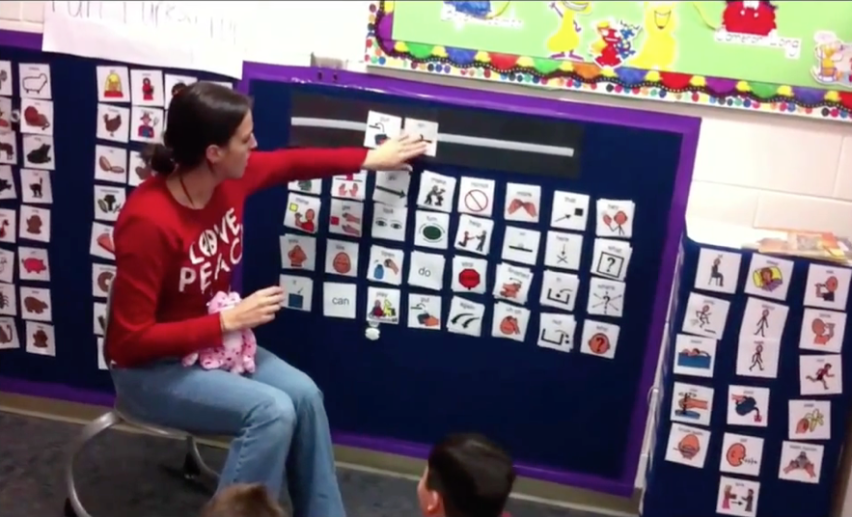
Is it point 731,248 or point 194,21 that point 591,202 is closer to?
point 731,248

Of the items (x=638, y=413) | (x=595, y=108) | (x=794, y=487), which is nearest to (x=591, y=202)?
(x=595, y=108)

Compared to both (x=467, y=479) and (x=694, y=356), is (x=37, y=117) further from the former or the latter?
(x=694, y=356)

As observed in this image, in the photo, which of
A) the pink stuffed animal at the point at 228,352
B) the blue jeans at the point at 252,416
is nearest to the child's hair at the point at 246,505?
the blue jeans at the point at 252,416

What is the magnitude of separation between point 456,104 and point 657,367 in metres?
0.80

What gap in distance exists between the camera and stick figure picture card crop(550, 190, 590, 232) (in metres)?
2.20

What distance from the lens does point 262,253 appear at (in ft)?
7.82

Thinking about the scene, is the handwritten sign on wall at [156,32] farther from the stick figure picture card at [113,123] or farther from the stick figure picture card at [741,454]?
the stick figure picture card at [741,454]

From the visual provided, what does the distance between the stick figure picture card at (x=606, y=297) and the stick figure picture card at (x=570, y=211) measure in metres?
0.14

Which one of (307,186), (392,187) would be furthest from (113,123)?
(392,187)

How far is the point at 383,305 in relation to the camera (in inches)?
92.9

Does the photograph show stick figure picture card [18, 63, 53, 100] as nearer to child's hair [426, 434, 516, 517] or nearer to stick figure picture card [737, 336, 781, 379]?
child's hair [426, 434, 516, 517]

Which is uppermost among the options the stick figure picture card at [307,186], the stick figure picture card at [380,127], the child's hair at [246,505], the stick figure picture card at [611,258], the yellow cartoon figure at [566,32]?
the yellow cartoon figure at [566,32]

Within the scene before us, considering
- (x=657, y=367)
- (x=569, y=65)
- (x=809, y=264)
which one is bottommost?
(x=657, y=367)

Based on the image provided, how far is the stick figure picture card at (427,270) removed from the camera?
230cm
